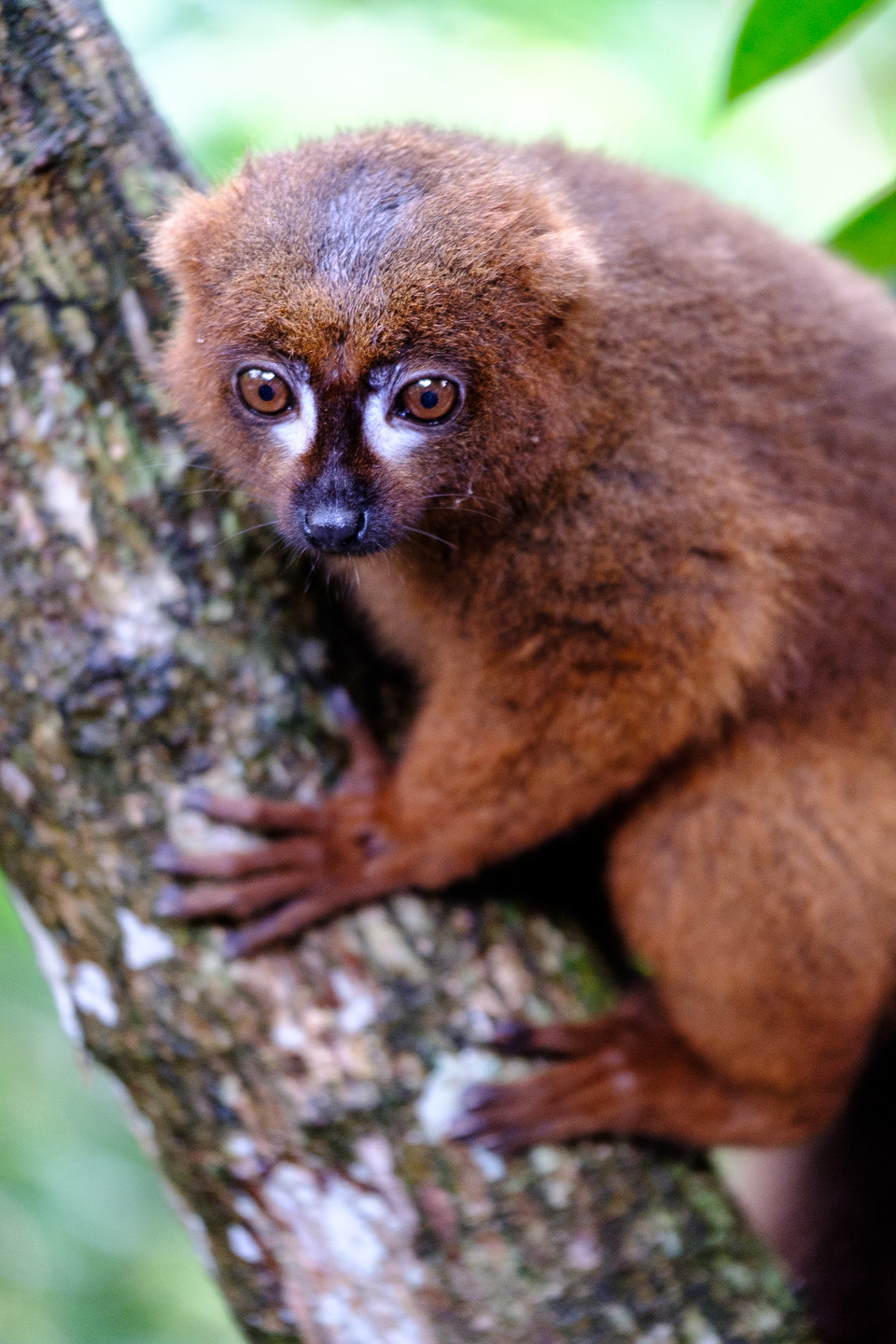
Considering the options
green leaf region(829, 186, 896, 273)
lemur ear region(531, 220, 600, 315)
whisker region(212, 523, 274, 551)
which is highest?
lemur ear region(531, 220, 600, 315)

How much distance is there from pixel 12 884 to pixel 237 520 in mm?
998

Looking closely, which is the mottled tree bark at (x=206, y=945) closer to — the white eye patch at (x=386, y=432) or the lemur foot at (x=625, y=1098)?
the lemur foot at (x=625, y=1098)

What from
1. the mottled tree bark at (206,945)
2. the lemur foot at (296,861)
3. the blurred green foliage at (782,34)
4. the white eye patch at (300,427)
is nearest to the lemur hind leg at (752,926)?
the mottled tree bark at (206,945)

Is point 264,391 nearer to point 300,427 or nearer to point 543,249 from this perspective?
point 300,427

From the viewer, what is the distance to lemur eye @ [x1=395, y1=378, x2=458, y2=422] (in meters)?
2.40

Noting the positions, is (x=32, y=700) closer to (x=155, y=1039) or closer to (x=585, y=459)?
(x=155, y=1039)

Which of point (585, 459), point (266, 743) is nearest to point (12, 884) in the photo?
point (266, 743)

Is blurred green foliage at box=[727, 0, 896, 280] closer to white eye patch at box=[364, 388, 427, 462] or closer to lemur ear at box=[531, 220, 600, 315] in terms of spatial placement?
lemur ear at box=[531, 220, 600, 315]

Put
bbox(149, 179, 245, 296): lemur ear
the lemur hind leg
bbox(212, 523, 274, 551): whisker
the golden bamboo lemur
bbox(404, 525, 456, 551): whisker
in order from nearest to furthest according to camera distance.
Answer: the golden bamboo lemur → bbox(149, 179, 245, 296): lemur ear → bbox(404, 525, 456, 551): whisker → bbox(212, 523, 274, 551): whisker → the lemur hind leg

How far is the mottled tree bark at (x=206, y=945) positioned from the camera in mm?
2574

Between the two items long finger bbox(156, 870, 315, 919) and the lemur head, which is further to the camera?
long finger bbox(156, 870, 315, 919)

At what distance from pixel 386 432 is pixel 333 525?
0.23m

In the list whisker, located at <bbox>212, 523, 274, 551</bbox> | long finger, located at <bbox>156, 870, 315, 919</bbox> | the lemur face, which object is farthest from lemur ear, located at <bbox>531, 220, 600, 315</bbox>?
long finger, located at <bbox>156, 870, 315, 919</bbox>

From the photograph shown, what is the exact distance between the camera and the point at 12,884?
278 cm
